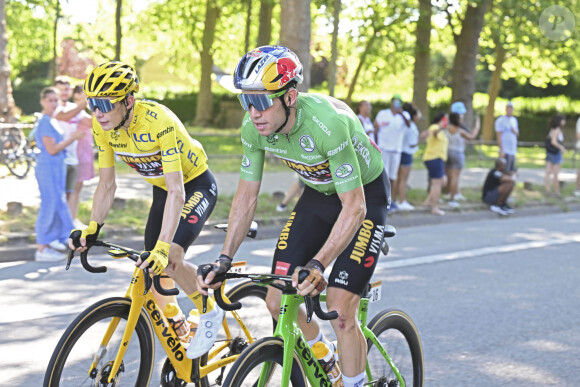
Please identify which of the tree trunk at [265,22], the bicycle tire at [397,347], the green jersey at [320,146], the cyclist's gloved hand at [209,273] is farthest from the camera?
the tree trunk at [265,22]

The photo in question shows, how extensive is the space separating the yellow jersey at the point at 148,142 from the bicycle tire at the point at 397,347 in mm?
1377

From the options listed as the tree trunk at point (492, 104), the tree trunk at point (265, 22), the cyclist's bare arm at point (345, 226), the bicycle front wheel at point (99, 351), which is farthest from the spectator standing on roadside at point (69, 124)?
the tree trunk at point (492, 104)

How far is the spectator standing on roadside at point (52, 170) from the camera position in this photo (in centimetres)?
925

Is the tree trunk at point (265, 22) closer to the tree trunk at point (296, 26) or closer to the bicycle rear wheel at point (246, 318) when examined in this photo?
the tree trunk at point (296, 26)

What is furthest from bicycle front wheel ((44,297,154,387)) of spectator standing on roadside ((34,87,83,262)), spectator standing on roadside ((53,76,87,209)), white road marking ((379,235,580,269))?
spectator standing on roadside ((53,76,87,209))

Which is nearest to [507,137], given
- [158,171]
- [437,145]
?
[437,145]

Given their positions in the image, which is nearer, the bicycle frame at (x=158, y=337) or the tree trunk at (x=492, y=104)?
the bicycle frame at (x=158, y=337)

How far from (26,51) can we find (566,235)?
49.3 m

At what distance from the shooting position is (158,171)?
16.0ft

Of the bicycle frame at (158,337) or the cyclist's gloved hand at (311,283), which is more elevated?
the cyclist's gloved hand at (311,283)

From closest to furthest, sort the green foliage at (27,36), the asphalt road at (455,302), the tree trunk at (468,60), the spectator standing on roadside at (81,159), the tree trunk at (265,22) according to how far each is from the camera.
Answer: the asphalt road at (455,302)
the spectator standing on roadside at (81,159)
the tree trunk at (468,60)
the tree trunk at (265,22)
the green foliage at (27,36)

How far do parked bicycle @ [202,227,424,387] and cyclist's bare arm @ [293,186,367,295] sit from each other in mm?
→ 208

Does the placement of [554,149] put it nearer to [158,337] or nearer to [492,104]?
[158,337]

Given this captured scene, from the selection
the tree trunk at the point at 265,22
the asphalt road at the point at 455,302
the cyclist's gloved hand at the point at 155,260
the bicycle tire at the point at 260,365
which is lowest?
the asphalt road at the point at 455,302
